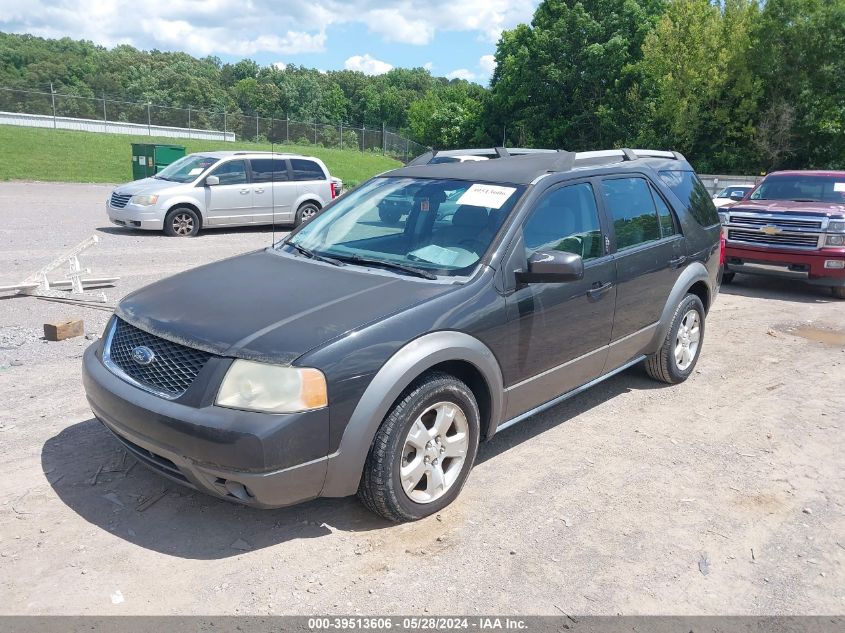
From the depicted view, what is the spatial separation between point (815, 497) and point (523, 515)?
180cm

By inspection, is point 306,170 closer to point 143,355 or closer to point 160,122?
point 143,355

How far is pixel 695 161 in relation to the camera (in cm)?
3622

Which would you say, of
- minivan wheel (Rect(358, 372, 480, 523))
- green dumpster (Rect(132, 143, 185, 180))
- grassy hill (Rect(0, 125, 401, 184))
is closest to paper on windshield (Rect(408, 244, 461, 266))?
minivan wheel (Rect(358, 372, 480, 523))

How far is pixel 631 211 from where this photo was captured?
516 centimetres

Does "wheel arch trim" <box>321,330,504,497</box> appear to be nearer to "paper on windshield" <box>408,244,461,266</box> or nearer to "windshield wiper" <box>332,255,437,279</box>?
"windshield wiper" <box>332,255,437,279</box>

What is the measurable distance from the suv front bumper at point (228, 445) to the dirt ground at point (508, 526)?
0.37 meters

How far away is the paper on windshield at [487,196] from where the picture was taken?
→ 14.2 ft

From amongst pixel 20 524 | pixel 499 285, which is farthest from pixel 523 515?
pixel 20 524

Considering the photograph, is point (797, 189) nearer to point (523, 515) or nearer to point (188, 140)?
point (523, 515)

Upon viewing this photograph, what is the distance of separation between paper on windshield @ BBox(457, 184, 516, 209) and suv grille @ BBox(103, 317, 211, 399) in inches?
76.5

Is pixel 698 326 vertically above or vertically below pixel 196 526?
above

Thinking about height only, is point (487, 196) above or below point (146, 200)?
above

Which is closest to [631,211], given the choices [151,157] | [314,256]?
[314,256]

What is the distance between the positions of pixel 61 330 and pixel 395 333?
437 cm
